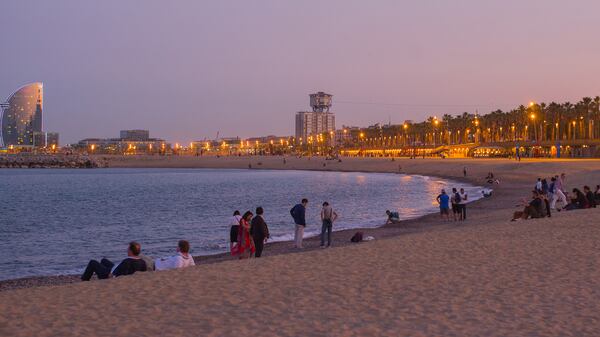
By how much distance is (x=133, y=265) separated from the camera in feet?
40.7

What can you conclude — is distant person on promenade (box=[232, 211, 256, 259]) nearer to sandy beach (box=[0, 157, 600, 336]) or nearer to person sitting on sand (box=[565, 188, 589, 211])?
sandy beach (box=[0, 157, 600, 336])

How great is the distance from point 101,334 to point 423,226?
19094mm

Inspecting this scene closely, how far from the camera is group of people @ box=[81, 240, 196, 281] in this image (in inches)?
489

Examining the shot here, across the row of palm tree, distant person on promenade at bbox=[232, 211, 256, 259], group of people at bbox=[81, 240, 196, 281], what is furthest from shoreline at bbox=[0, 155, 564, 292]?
the row of palm tree

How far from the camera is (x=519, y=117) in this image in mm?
153250

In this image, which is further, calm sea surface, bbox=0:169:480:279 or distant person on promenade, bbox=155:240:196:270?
calm sea surface, bbox=0:169:480:279

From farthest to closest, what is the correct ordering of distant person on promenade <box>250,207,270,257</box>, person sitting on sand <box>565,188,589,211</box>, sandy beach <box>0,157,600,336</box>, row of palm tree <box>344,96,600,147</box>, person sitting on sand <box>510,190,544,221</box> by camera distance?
1. row of palm tree <box>344,96,600,147</box>
2. person sitting on sand <box>565,188,589,211</box>
3. person sitting on sand <box>510,190,544,221</box>
4. distant person on promenade <box>250,207,270,257</box>
5. sandy beach <box>0,157,600,336</box>

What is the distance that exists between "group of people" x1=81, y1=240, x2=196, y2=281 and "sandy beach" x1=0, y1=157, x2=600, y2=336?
0.52m

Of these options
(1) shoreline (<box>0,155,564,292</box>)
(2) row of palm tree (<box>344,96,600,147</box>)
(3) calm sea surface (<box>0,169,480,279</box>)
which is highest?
(2) row of palm tree (<box>344,96,600,147</box>)

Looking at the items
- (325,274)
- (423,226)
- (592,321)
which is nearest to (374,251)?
(325,274)

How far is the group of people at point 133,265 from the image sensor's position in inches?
489

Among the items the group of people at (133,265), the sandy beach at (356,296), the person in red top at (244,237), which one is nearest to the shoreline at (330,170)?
the sandy beach at (356,296)

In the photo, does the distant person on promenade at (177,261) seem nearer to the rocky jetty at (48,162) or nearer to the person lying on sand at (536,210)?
the person lying on sand at (536,210)

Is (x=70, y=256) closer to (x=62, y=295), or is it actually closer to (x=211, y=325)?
(x=62, y=295)
